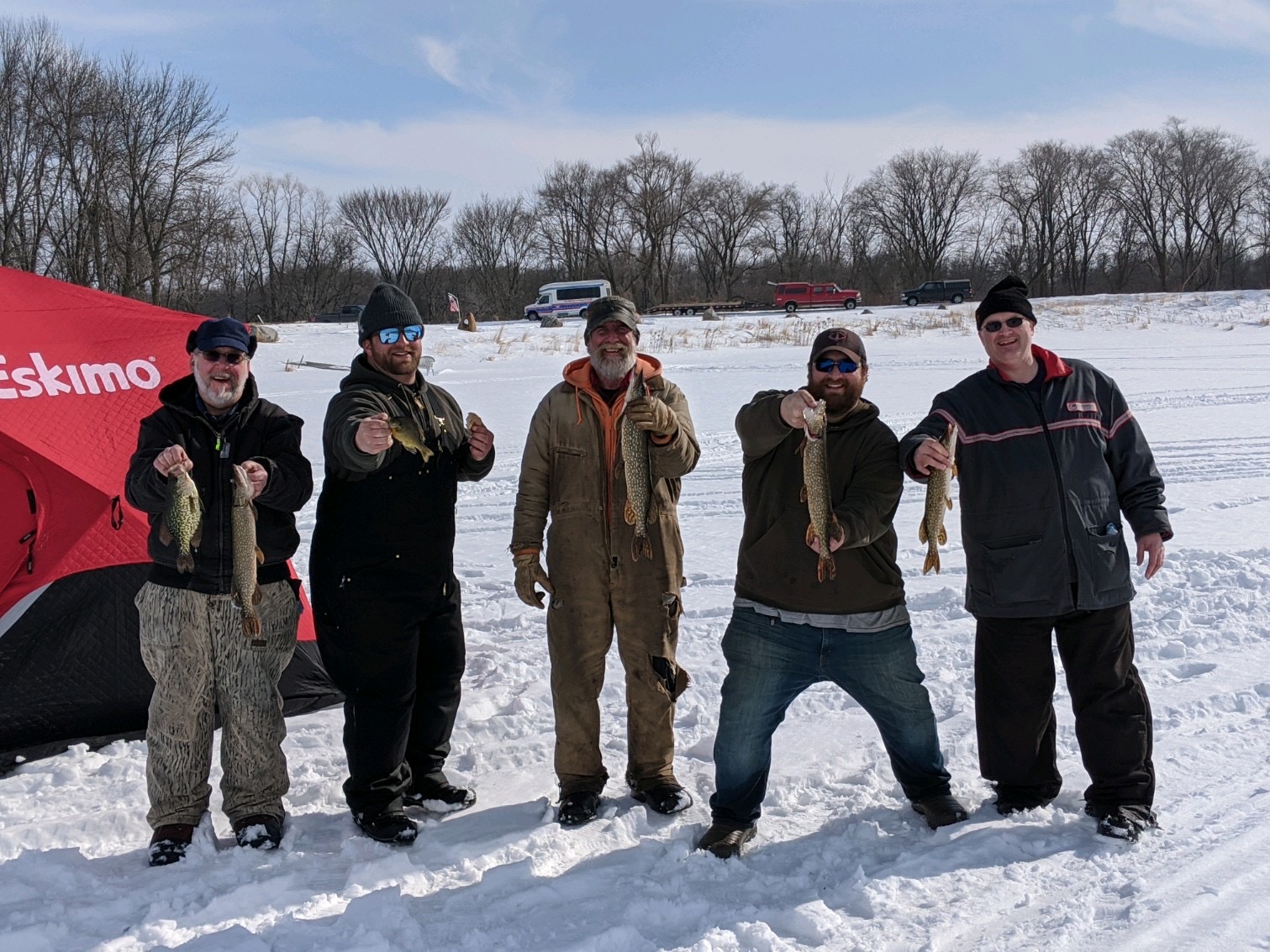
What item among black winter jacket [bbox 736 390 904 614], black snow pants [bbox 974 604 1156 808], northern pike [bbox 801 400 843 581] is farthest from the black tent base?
black snow pants [bbox 974 604 1156 808]

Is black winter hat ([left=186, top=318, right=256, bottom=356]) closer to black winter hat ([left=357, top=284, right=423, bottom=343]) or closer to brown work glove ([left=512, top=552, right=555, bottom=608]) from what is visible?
black winter hat ([left=357, top=284, right=423, bottom=343])

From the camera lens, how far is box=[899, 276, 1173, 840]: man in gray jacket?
3.72 metres

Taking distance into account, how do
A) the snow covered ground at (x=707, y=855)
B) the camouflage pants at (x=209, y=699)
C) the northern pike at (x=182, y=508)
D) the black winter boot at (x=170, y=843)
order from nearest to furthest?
the snow covered ground at (x=707, y=855) → the northern pike at (x=182, y=508) → the black winter boot at (x=170, y=843) → the camouflage pants at (x=209, y=699)

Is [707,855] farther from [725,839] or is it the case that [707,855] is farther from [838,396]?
[838,396]

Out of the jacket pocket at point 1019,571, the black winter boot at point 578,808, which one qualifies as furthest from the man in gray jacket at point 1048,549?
the black winter boot at point 578,808

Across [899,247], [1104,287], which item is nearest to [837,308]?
[899,247]

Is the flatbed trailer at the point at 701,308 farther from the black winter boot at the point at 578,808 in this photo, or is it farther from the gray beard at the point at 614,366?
the black winter boot at the point at 578,808

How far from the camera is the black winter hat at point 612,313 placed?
393 cm

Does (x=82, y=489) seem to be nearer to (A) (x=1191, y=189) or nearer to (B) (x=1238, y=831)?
(B) (x=1238, y=831)

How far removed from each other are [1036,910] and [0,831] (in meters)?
4.21

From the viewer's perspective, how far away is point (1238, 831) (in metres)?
3.62

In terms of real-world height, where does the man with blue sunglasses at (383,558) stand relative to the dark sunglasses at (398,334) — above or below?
below

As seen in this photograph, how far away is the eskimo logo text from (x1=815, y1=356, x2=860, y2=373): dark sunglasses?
373cm

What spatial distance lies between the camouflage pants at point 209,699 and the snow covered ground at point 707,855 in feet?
0.73
